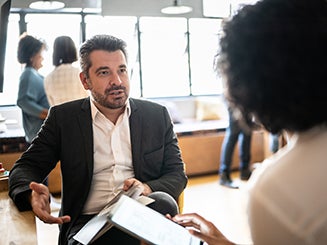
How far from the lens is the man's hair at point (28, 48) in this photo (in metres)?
3.12

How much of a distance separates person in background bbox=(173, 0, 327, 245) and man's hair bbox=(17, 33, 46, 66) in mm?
2662

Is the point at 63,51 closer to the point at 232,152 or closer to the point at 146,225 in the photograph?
the point at 232,152

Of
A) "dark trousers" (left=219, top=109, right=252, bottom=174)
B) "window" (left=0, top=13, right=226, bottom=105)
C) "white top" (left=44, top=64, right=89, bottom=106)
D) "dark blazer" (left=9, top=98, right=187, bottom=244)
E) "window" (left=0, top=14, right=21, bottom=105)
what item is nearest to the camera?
"dark blazer" (left=9, top=98, right=187, bottom=244)

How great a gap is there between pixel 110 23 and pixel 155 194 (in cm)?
535

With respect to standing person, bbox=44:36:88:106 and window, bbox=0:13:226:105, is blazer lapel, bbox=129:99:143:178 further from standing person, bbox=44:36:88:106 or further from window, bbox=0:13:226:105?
window, bbox=0:13:226:105

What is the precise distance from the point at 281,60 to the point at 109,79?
1.13 meters

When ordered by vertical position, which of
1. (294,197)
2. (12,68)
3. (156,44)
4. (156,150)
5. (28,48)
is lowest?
(156,150)

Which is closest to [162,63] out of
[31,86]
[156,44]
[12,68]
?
[156,44]

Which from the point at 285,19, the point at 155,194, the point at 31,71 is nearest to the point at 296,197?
the point at 285,19

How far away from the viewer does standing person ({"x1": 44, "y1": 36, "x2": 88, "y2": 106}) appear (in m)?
3.09

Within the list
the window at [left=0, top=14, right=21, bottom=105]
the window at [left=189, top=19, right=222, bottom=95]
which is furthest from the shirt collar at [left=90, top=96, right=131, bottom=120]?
the window at [left=189, top=19, right=222, bottom=95]

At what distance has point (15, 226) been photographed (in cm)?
120

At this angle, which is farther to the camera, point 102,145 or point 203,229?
point 102,145

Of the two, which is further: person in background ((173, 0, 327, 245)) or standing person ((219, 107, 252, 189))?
standing person ((219, 107, 252, 189))
